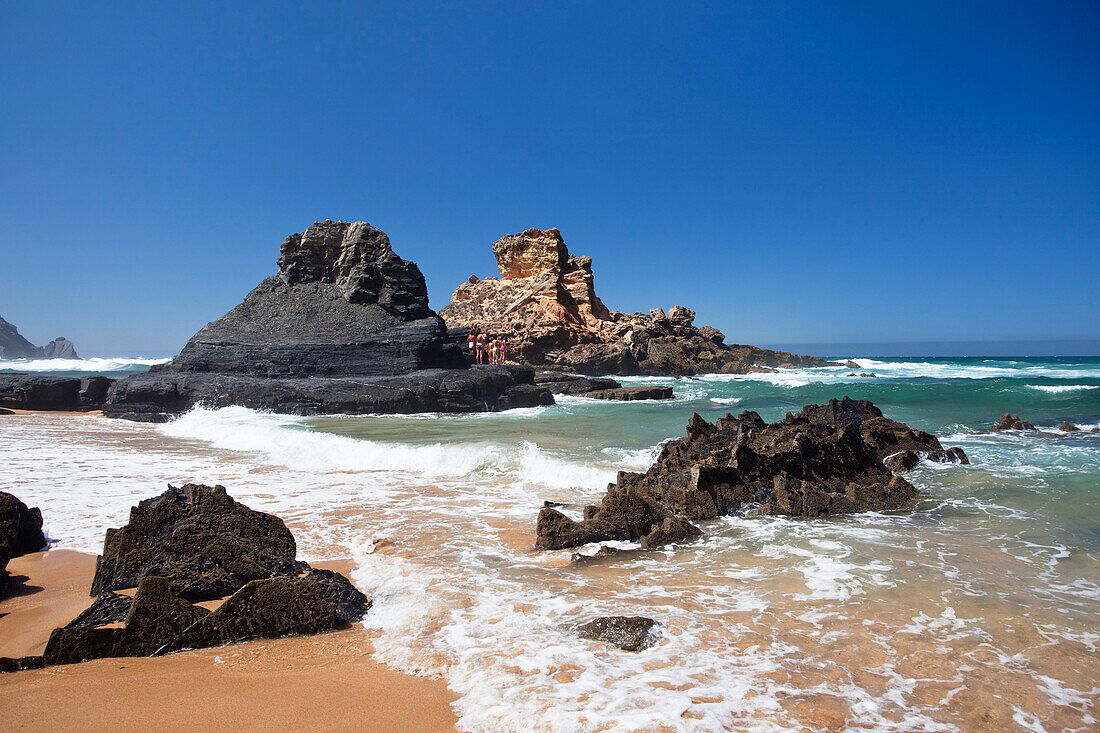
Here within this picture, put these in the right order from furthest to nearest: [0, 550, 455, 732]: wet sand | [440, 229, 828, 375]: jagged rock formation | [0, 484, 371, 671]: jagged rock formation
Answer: [440, 229, 828, 375]: jagged rock formation, [0, 484, 371, 671]: jagged rock formation, [0, 550, 455, 732]: wet sand

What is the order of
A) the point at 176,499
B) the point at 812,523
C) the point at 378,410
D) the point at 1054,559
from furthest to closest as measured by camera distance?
1. the point at 378,410
2. the point at 812,523
3. the point at 1054,559
4. the point at 176,499

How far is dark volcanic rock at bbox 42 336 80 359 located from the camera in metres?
100

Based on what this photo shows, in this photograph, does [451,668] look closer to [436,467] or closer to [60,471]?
[436,467]

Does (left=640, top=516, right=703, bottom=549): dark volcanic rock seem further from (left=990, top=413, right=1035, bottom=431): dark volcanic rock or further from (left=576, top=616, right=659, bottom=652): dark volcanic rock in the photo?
(left=990, top=413, right=1035, bottom=431): dark volcanic rock

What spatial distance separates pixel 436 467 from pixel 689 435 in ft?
14.2

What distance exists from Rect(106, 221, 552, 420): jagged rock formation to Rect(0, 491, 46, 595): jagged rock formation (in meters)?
15.3

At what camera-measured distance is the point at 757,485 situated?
649cm

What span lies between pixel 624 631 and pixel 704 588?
1.12 metres

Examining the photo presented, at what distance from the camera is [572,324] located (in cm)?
4925

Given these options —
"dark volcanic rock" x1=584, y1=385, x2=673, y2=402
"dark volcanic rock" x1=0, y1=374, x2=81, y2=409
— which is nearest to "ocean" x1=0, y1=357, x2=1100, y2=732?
"dark volcanic rock" x1=0, y1=374, x2=81, y2=409

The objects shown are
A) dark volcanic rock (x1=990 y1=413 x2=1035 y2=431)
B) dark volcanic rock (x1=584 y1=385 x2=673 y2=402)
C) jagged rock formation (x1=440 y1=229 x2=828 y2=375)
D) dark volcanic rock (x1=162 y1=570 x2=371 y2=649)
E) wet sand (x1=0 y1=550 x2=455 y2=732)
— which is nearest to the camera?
wet sand (x1=0 y1=550 x2=455 y2=732)

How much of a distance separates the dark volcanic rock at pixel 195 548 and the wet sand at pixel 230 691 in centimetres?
53

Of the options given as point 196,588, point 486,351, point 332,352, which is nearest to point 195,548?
point 196,588

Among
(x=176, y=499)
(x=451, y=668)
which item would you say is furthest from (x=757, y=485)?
(x=176, y=499)
